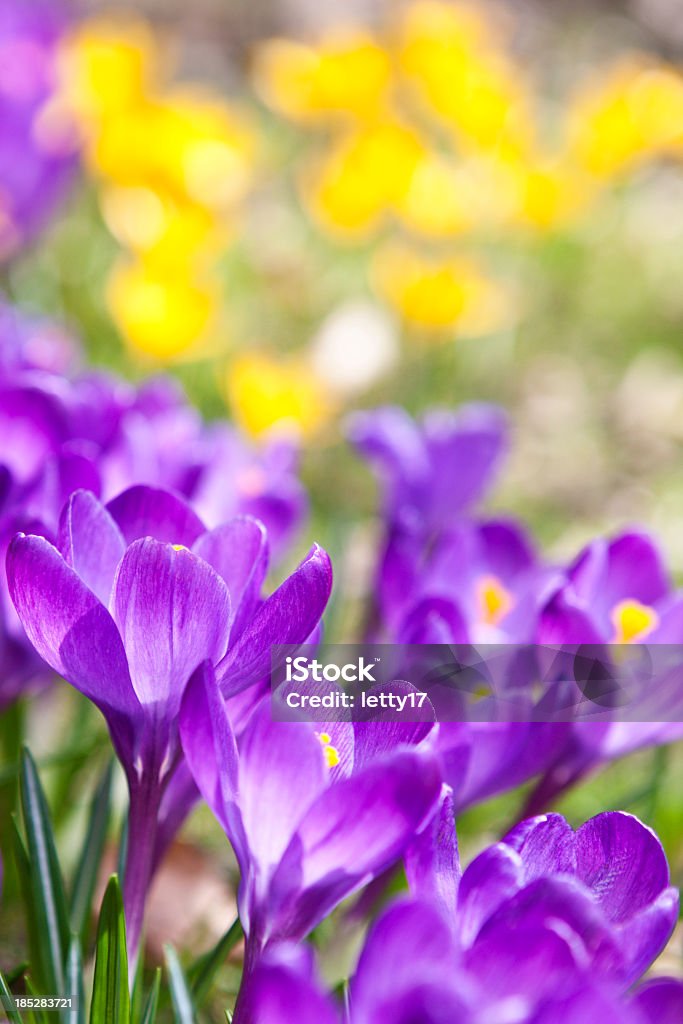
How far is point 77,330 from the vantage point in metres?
2.37

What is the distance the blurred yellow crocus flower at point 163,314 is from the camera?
186 cm

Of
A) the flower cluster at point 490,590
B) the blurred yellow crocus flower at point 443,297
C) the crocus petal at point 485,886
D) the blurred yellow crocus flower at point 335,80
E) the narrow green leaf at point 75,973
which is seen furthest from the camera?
the blurred yellow crocus flower at point 335,80

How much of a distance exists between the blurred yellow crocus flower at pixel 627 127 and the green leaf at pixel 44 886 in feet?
7.03

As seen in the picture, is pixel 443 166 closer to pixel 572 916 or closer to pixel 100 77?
pixel 100 77

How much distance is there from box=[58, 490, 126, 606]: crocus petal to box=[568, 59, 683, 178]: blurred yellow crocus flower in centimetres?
208

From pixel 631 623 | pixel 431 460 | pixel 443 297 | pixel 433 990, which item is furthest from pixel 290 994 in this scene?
pixel 443 297

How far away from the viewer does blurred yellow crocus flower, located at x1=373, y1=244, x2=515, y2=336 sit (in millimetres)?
2078

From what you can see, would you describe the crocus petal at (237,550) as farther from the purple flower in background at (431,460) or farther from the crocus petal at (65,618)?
the purple flower in background at (431,460)

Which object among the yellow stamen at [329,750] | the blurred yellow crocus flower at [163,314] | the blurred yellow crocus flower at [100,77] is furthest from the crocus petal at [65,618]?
the blurred yellow crocus flower at [100,77]

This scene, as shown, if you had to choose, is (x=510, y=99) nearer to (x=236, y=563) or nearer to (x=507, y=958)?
(x=236, y=563)

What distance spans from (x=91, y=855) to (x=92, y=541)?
10.1 inches

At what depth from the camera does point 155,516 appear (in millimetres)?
739

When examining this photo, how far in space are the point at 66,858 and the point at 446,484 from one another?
1.67ft

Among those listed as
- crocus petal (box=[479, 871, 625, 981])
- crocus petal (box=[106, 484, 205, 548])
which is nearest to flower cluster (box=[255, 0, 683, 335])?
crocus petal (box=[106, 484, 205, 548])
